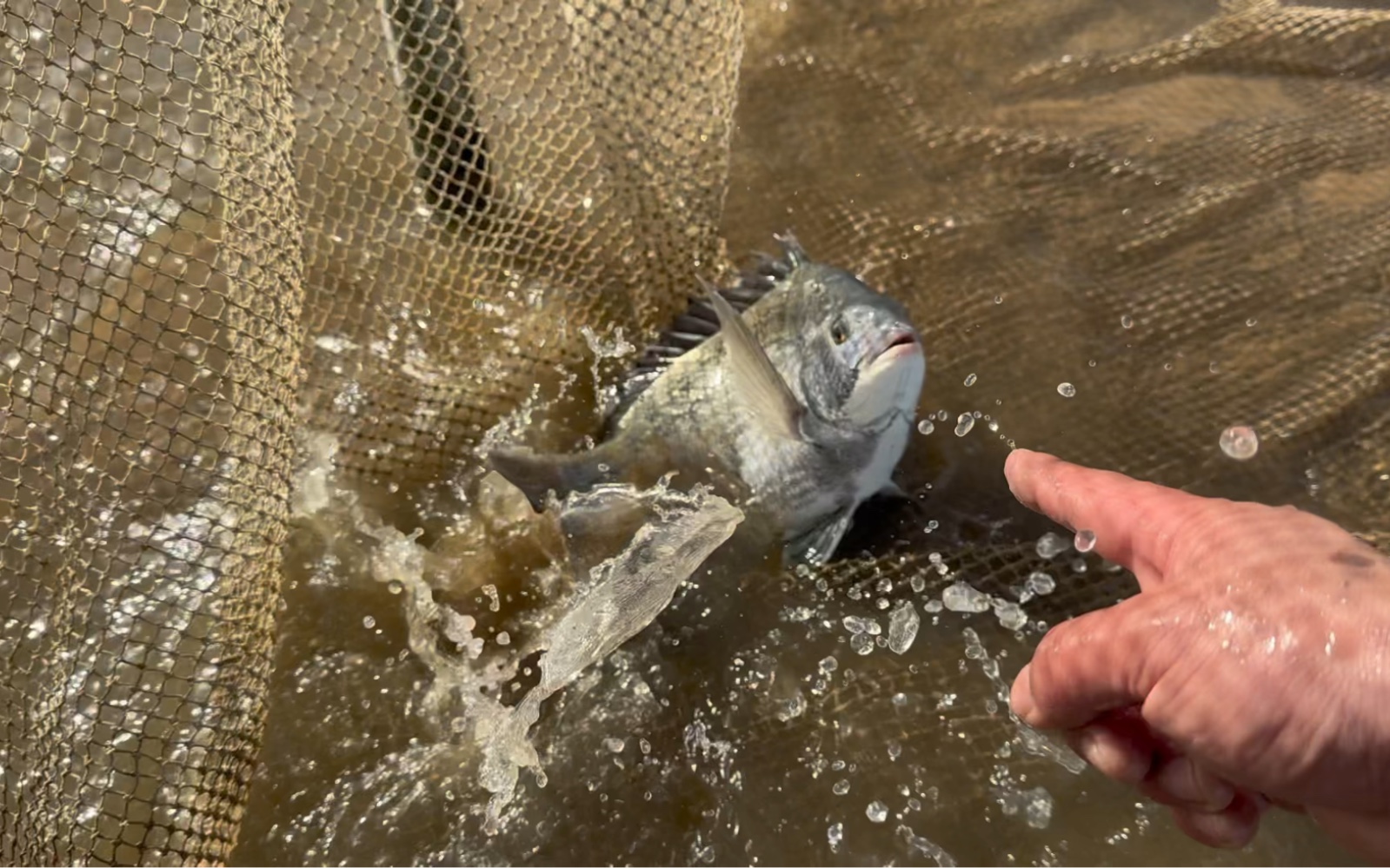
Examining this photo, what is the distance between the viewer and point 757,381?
2.29m

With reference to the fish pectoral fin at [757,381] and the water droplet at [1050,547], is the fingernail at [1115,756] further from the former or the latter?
the fish pectoral fin at [757,381]

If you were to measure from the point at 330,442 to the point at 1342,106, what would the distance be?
3427 millimetres

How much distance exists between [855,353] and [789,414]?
0.73 feet

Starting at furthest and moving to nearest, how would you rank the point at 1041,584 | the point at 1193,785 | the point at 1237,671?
the point at 1041,584, the point at 1193,785, the point at 1237,671

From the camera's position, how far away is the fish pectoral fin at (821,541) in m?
2.38

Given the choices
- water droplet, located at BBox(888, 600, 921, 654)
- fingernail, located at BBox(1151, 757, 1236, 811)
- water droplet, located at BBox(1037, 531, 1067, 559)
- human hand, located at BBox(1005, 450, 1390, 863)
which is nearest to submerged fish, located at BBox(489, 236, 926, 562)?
water droplet, located at BBox(888, 600, 921, 654)

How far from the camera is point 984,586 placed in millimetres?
2311

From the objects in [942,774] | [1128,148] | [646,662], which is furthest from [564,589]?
[1128,148]

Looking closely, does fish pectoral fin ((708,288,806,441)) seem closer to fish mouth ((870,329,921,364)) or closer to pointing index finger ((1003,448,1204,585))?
fish mouth ((870,329,921,364))

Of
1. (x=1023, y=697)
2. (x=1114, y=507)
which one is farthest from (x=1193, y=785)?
(x=1114, y=507)

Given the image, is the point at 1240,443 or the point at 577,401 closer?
the point at 1240,443

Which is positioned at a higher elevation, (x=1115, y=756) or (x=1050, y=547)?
(x=1115, y=756)

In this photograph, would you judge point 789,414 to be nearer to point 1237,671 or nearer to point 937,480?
point 937,480

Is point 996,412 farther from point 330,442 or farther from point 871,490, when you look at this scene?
point 330,442
